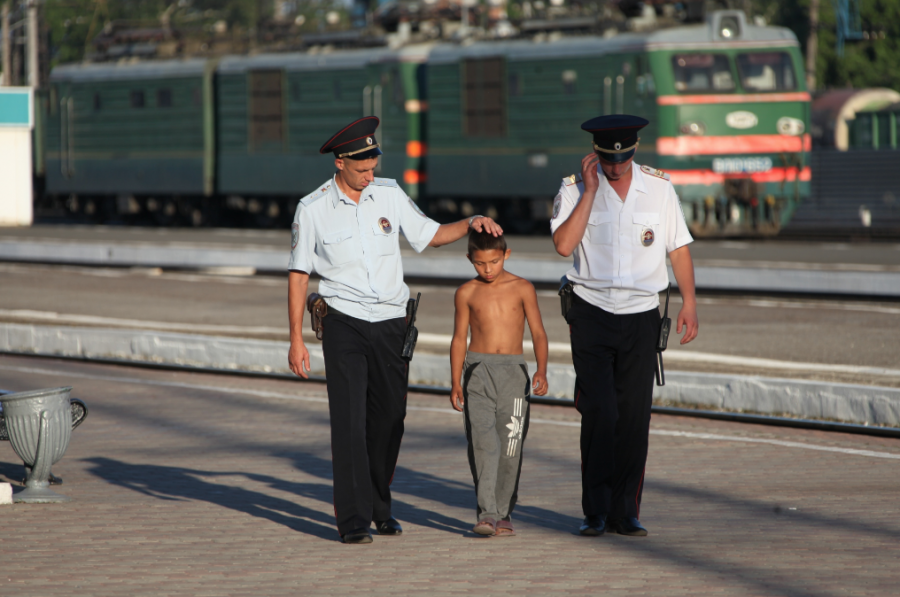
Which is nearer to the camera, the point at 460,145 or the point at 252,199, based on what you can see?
the point at 460,145

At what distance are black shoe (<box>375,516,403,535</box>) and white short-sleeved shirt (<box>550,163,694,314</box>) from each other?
1341mm

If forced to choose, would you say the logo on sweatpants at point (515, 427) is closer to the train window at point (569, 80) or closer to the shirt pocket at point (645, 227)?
the shirt pocket at point (645, 227)

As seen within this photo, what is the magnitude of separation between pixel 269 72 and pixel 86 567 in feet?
81.6

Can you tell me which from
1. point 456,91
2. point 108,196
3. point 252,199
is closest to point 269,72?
point 252,199

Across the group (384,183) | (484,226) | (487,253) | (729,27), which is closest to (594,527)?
(487,253)

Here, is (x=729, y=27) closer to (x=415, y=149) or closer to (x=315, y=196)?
(x=415, y=149)

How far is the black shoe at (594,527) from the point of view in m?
6.29

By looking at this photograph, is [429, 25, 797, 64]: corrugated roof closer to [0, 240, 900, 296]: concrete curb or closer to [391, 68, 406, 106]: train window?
[391, 68, 406, 106]: train window

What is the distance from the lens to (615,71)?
24.4 metres

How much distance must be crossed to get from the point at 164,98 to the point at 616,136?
27.0 m

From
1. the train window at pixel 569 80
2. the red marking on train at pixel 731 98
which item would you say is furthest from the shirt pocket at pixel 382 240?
the train window at pixel 569 80

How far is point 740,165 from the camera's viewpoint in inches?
961

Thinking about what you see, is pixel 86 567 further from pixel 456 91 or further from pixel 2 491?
pixel 456 91

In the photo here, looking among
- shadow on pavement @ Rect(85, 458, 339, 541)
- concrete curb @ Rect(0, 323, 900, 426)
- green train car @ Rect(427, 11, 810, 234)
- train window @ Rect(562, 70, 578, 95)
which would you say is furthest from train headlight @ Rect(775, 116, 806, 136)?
shadow on pavement @ Rect(85, 458, 339, 541)
